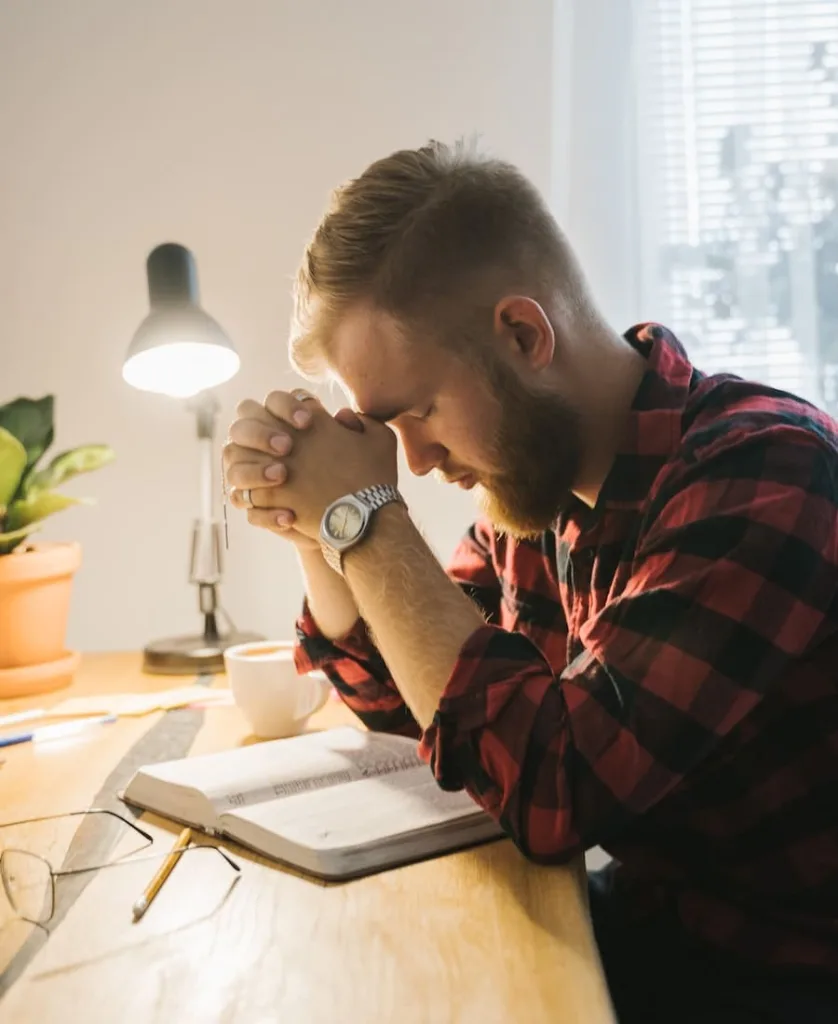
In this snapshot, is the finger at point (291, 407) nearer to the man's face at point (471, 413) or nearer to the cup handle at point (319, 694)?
the man's face at point (471, 413)

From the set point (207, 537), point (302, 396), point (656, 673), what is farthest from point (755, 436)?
point (207, 537)

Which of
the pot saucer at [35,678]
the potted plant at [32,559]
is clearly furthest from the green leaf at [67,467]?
the pot saucer at [35,678]

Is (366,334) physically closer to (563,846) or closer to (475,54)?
(563,846)

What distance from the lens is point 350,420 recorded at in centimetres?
82

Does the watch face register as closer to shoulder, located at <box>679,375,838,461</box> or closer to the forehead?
the forehead

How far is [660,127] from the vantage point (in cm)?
143

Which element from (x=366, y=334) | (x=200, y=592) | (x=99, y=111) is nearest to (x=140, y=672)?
(x=200, y=592)

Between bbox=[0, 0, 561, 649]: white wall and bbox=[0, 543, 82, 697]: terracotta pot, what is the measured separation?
0.30 m

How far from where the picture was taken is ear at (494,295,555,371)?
0.79 m

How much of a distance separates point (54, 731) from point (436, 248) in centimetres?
61

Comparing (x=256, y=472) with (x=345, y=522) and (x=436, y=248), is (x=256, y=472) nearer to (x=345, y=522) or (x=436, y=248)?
(x=345, y=522)

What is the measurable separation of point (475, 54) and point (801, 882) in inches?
50.1

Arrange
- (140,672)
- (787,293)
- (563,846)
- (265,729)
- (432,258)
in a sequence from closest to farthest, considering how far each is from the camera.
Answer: (563,846) < (432,258) < (265,729) < (140,672) < (787,293)

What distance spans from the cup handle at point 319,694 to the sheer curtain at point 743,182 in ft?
2.73
